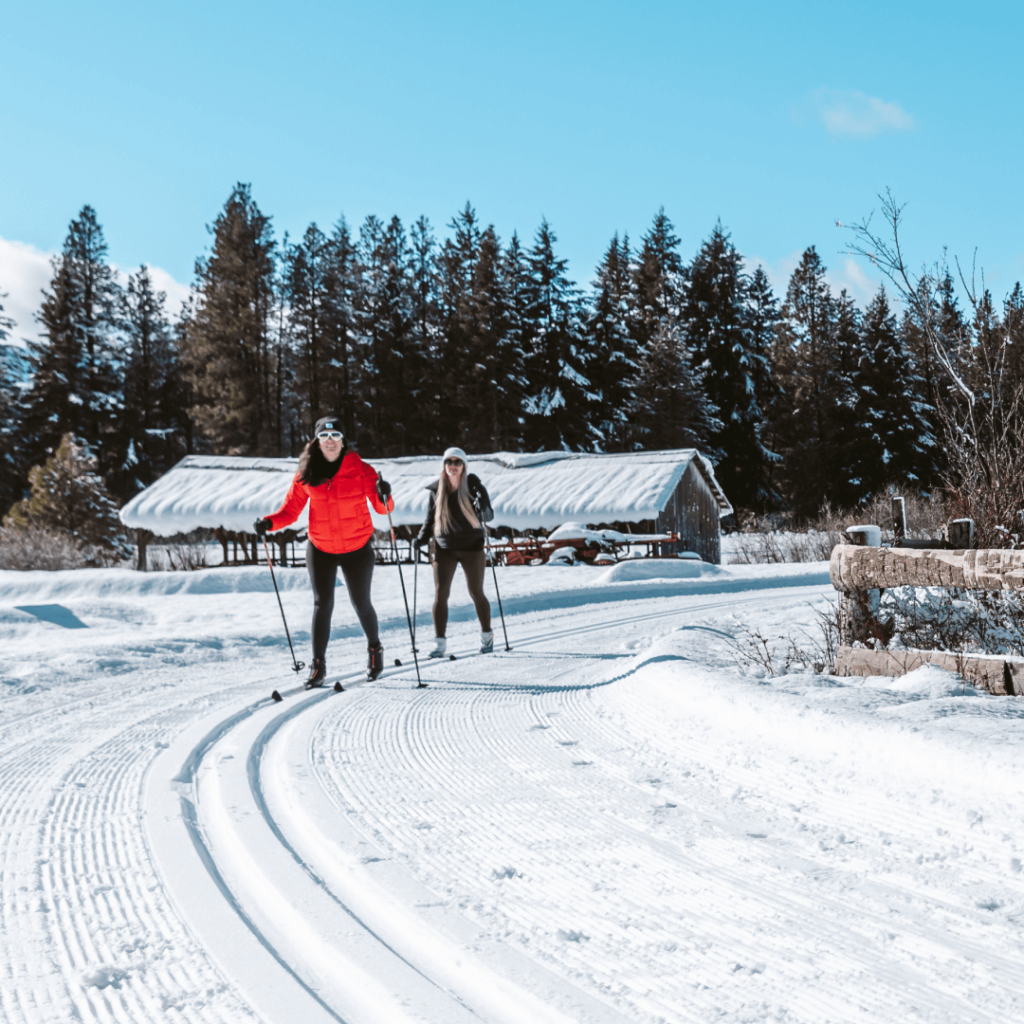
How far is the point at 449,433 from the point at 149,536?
20711 mm

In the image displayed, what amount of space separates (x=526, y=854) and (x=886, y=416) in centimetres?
4808

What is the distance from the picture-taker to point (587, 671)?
7062 mm

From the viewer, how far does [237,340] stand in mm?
50438

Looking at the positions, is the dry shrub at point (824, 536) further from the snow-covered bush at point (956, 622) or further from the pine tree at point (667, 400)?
the pine tree at point (667, 400)

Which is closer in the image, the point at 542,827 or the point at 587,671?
the point at 542,827

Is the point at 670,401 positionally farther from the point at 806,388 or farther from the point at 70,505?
the point at 70,505

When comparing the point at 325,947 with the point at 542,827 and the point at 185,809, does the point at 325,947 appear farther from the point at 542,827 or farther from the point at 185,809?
the point at 185,809

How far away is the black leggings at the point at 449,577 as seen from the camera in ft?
25.9

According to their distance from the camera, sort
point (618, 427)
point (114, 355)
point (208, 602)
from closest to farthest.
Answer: point (208, 602) < point (618, 427) < point (114, 355)

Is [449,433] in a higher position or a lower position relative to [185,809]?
higher

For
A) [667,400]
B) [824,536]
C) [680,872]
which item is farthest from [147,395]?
[680,872]

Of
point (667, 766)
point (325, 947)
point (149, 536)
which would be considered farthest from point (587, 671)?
point (149, 536)

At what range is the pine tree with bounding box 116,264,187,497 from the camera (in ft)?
170

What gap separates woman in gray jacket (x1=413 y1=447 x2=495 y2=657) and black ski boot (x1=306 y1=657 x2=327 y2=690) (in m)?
1.48
